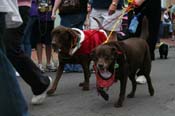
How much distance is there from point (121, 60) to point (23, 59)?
1.09 meters

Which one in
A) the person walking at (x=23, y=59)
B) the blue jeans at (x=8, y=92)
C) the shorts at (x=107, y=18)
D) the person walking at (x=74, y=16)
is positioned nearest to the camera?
the blue jeans at (x=8, y=92)

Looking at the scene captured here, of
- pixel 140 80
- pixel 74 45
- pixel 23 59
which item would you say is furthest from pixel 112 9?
pixel 23 59

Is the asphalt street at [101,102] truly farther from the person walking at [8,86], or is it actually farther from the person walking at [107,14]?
the person walking at [8,86]

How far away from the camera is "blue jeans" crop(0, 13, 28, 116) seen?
3.09 meters

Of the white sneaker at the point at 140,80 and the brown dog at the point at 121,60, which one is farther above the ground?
the brown dog at the point at 121,60

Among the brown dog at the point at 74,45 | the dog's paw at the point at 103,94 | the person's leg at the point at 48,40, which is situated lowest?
the person's leg at the point at 48,40

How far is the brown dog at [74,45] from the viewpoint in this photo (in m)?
6.32

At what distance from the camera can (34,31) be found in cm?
881

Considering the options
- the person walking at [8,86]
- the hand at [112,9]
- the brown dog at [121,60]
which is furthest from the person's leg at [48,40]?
the person walking at [8,86]

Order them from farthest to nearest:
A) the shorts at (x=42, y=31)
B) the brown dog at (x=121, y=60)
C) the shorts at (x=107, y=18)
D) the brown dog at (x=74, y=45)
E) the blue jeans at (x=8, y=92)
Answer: the shorts at (x=42, y=31) → the shorts at (x=107, y=18) → the brown dog at (x=74, y=45) → the brown dog at (x=121, y=60) → the blue jeans at (x=8, y=92)

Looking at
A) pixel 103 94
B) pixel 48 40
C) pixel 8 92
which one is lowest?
pixel 48 40

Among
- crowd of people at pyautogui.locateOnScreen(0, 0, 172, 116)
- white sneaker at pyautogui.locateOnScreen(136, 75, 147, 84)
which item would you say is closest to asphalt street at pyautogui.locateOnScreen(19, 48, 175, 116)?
white sneaker at pyautogui.locateOnScreen(136, 75, 147, 84)

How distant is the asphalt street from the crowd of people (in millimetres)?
303

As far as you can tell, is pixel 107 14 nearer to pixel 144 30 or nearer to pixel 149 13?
pixel 149 13
